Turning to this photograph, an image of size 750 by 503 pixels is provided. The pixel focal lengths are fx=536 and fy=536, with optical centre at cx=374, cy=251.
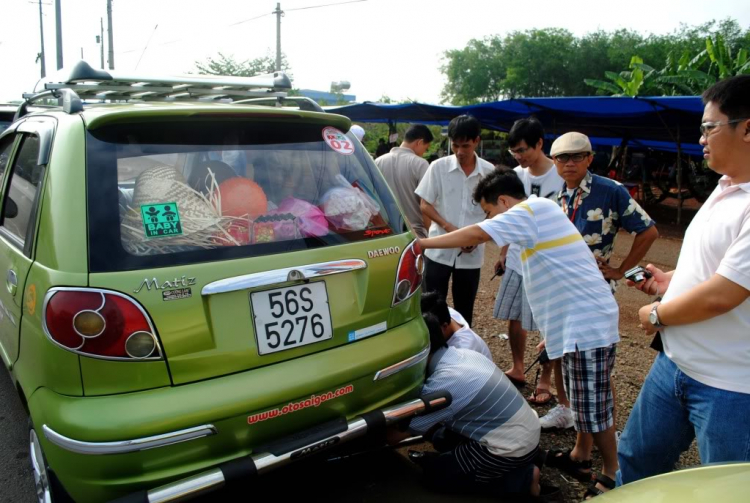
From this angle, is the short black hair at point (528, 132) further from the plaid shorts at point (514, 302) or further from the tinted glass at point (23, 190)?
the tinted glass at point (23, 190)

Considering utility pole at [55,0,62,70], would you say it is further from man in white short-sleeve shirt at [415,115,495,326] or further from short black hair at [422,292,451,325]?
short black hair at [422,292,451,325]

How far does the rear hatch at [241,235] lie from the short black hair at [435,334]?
12.2 inches

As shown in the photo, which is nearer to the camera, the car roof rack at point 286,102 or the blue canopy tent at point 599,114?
the car roof rack at point 286,102

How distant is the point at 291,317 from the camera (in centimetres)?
201

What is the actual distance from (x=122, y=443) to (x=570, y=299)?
193 centimetres

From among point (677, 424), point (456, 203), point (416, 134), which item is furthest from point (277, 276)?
point (416, 134)

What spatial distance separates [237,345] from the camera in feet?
6.18

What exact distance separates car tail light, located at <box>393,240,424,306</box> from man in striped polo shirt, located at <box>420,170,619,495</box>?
0.09 meters

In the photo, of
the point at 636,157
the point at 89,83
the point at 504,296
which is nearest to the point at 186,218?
the point at 89,83

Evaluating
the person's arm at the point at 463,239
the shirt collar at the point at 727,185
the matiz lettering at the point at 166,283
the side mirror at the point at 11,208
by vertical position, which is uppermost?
the shirt collar at the point at 727,185

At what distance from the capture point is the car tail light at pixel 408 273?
2.36 meters

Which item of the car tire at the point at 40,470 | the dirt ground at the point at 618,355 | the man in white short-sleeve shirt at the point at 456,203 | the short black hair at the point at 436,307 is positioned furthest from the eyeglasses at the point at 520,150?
the car tire at the point at 40,470

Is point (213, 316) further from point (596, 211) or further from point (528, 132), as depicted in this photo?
point (528, 132)

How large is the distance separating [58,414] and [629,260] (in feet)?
9.34
